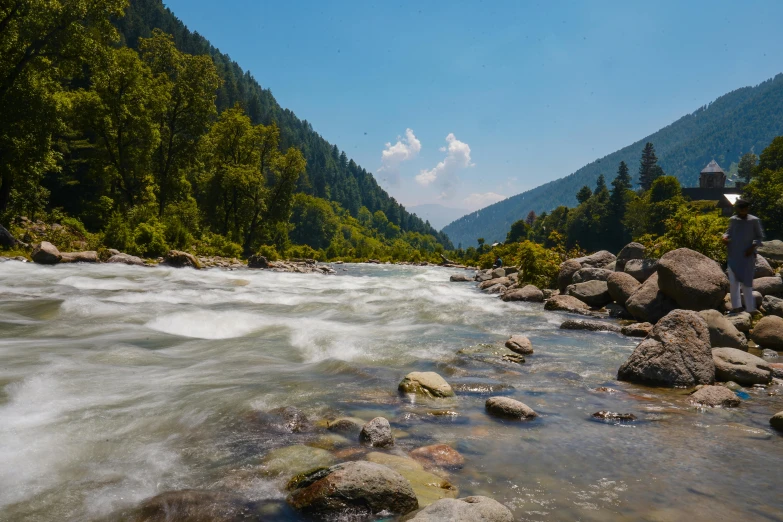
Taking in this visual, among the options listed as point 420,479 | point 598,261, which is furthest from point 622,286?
point 420,479

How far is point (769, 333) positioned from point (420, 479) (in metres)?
10.5

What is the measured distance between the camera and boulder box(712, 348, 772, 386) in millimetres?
7699

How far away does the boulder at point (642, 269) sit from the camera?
17219mm

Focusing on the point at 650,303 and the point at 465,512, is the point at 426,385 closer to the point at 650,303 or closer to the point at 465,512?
the point at 465,512

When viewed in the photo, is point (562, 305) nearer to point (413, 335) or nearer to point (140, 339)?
point (413, 335)

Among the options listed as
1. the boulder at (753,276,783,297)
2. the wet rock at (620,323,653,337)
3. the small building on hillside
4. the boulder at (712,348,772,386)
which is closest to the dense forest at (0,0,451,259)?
the wet rock at (620,323,653,337)

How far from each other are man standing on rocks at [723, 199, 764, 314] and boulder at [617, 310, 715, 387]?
5.07 meters

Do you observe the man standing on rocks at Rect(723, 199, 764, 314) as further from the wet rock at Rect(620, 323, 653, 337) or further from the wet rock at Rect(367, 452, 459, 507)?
the wet rock at Rect(367, 452, 459, 507)

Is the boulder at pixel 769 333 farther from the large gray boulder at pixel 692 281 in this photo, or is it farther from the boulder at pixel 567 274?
the boulder at pixel 567 274

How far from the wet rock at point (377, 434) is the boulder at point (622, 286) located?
13239 mm

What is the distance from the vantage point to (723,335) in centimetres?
966

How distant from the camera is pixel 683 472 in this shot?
4.59 metres

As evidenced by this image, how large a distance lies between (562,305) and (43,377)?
50.4 ft

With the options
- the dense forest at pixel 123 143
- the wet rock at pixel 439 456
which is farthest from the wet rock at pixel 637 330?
the dense forest at pixel 123 143
